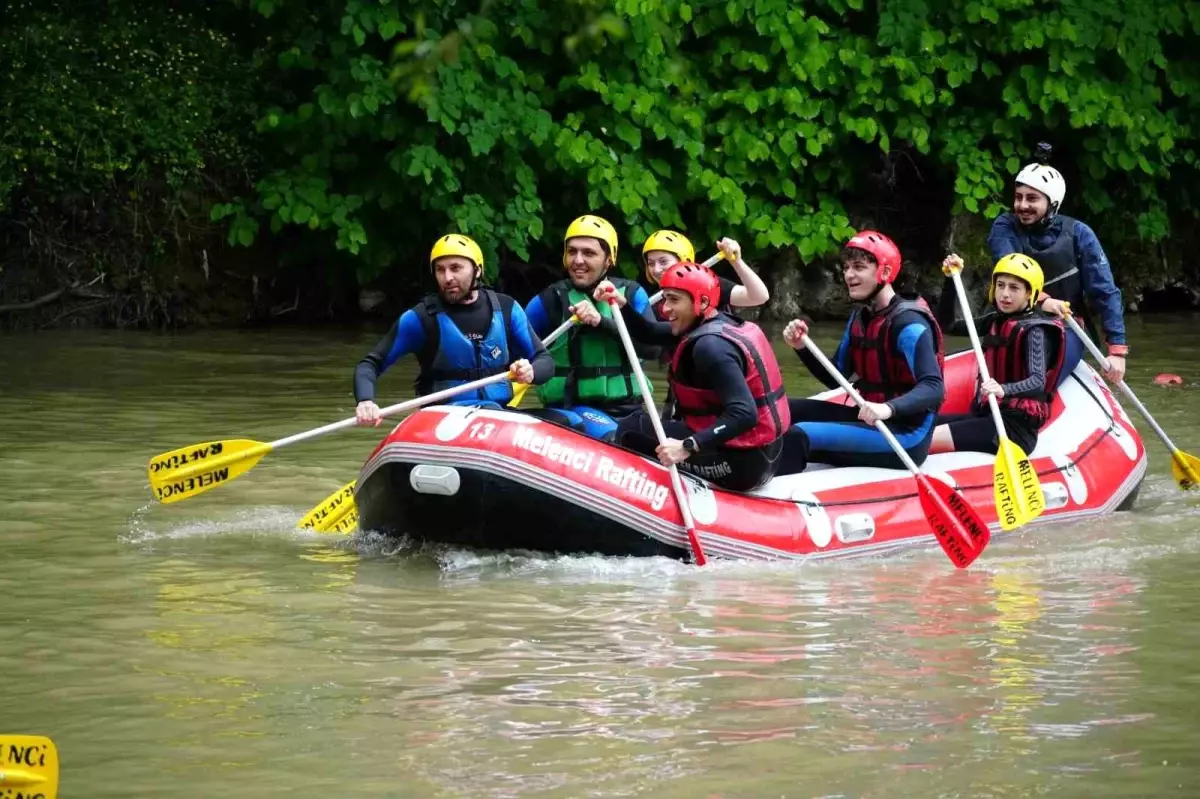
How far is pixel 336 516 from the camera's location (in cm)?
770

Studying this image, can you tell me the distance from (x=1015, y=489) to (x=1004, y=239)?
1777mm

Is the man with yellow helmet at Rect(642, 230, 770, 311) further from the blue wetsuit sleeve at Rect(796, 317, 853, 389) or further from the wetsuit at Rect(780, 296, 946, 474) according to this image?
the wetsuit at Rect(780, 296, 946, 474)

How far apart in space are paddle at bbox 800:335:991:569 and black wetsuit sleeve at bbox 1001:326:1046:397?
0.87 m

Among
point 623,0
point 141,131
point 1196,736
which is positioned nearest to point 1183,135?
point 623,0

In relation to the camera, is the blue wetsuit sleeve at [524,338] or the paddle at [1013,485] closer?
the paddle at [1013,485]

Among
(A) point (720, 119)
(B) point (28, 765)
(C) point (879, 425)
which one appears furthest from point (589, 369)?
(A) point (720, 119)

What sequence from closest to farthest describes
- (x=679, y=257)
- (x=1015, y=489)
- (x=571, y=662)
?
(x=571, y=662) → (x=1015, y=489) → (x=679, y=257)

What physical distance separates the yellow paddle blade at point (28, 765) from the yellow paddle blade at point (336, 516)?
11.8ft

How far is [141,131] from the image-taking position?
15.0m

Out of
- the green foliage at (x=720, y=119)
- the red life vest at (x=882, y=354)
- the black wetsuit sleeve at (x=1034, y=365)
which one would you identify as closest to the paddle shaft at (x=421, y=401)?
the red life vest at (x=882, y=354)

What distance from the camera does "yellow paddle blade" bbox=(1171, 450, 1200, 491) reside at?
8852 millimetres

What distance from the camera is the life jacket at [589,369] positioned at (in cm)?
785

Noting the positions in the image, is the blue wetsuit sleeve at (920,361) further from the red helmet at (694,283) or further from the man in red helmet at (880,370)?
the red helmet at (694,283)

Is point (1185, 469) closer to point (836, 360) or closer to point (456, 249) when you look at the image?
point (836, 360)
